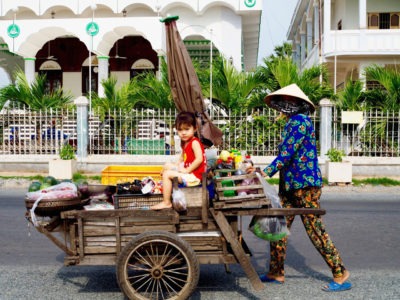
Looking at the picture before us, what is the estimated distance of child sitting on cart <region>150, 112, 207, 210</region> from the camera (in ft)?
14.4

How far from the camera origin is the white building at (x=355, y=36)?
796 inches

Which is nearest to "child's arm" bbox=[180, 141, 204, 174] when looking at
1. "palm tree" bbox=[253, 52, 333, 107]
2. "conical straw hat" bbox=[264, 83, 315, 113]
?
"conical straw hat" bbox=[264, 83, 315, 113]

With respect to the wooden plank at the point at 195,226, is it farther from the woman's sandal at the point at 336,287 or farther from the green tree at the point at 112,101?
the green tree at the point at 112,101

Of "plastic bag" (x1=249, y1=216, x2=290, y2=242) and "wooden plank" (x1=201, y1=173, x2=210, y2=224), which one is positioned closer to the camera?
"wooden plank" (x1=201, y1=173, x2=210, y2=224)

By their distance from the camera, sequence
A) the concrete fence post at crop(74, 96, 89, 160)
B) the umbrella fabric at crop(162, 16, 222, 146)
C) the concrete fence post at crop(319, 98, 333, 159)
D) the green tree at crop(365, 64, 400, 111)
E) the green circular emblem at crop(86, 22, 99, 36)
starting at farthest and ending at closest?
the green circular emblem at crop(86, 22, 99, 36)
the concrete fence post at crop(74, 96, 89, 160)
the green tree at crop(365, 64, 400, 111)
the concrete fence post at crop(319, 98, 333, 159)
the umbrella fabric at crop(162, 16, 222, 146)

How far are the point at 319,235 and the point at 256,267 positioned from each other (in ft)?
3.96

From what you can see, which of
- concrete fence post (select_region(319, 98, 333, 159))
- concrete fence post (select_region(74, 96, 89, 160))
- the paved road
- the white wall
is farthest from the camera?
the white wall

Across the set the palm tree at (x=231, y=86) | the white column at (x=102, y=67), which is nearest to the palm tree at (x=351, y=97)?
the palm tree at (x=231, y=86)

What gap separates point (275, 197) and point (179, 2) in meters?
16.8

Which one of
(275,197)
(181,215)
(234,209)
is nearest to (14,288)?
(181,215)

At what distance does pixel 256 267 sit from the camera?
568cm

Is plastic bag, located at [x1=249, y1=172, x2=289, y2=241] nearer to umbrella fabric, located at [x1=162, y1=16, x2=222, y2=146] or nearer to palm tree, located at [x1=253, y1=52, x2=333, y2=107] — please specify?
umbrella fabric, located at [x1=162, y1=16, x2=222, y2=146]

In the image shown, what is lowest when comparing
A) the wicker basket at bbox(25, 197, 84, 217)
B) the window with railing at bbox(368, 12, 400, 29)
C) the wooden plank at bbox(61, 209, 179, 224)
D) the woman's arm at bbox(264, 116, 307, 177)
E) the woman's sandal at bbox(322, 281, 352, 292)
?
the woman's sandal at bbox(322, 281, 352, 292)

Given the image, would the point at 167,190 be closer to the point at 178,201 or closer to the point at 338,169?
the point at 178,201
